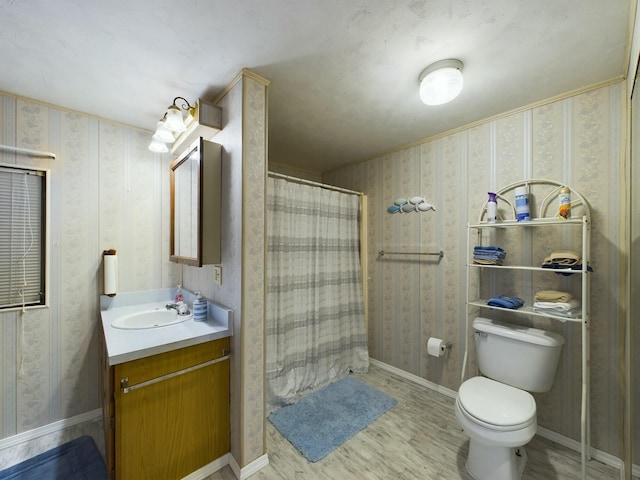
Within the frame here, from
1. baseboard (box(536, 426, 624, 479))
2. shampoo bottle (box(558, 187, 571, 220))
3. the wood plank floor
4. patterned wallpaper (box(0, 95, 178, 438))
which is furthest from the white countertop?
baseboard (box(536, 426, 624, 479))

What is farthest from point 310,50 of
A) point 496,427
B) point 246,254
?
point 496,427

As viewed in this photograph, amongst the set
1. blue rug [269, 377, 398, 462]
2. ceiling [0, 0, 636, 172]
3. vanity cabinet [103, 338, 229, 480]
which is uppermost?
ceiling [0, 0, 636, 172]

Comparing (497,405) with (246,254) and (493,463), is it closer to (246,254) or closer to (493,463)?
(493,463)

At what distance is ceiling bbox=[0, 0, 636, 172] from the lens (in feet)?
3.55

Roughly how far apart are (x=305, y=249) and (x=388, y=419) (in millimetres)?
1455

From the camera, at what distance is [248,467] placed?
1.47 m

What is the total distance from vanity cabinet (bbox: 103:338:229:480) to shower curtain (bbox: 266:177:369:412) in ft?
1.99

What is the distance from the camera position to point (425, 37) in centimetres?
123

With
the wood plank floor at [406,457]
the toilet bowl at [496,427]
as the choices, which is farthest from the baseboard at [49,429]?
the toilet bowl at [496,427]

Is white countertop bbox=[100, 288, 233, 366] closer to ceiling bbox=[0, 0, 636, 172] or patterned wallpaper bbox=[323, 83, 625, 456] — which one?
ceiling bbox=[0, 0, 636, 172]

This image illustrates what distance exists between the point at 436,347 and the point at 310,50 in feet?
7.46

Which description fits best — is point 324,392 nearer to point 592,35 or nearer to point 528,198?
point 528,198

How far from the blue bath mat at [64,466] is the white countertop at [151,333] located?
801 millimetres

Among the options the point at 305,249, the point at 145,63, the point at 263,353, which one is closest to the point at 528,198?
the point at 305,249
